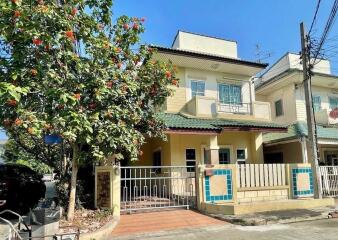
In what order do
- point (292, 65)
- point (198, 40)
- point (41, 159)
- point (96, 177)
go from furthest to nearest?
point (292, 65) < point (198, 40) < point (41, 159) < point (96, 177)

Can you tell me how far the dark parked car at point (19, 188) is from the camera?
11164 mm

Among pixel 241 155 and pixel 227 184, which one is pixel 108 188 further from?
pixel 241 155

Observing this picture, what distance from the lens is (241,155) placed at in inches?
706

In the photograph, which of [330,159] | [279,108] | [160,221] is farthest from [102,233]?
[330,159]

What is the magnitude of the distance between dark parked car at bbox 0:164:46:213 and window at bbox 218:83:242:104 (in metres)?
10.9

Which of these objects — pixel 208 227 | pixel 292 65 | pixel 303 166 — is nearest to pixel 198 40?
pixel 292 65

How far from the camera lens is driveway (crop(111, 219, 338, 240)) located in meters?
8.14

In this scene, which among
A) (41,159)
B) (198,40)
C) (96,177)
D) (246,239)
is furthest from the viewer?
(198,40)

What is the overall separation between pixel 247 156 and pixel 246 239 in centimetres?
1038

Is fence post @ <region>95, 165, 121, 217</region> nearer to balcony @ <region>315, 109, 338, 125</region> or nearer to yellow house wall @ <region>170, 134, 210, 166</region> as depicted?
yellow house wall @ <region>170, 134, 210, 166</region>

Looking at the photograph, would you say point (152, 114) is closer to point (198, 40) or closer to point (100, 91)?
point (100, 91)

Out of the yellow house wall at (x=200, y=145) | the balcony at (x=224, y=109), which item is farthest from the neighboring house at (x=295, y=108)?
the balcony at (x=224, y=109)

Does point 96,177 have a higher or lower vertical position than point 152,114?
lower

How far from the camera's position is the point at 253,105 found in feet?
60.2
